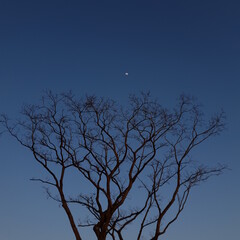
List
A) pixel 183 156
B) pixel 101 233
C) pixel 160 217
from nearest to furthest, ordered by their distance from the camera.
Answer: pixel 101 233
pixel 160 217
pixel 183 156

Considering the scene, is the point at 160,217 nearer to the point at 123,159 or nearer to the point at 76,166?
the point at 123,159

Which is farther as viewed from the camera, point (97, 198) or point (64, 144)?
point (64, 144)

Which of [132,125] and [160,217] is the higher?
[132,125]

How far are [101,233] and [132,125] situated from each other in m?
4.94

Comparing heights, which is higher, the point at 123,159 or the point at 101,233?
the point at 123,159

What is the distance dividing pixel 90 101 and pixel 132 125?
219 centimetres

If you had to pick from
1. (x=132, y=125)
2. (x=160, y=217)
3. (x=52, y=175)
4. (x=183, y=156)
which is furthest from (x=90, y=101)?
(x=160, y=217)

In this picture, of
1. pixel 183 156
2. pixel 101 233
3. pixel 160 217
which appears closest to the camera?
pixel 101 233

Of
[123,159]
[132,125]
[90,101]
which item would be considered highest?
[90,101]

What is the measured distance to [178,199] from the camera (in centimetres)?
1648

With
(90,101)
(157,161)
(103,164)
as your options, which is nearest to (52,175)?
(103,164)

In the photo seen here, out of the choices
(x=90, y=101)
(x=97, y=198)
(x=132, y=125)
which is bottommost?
(x=97, y=198)

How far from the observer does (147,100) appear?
57.7 feet

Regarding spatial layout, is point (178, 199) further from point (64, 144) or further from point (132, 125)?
point (64, 144)
